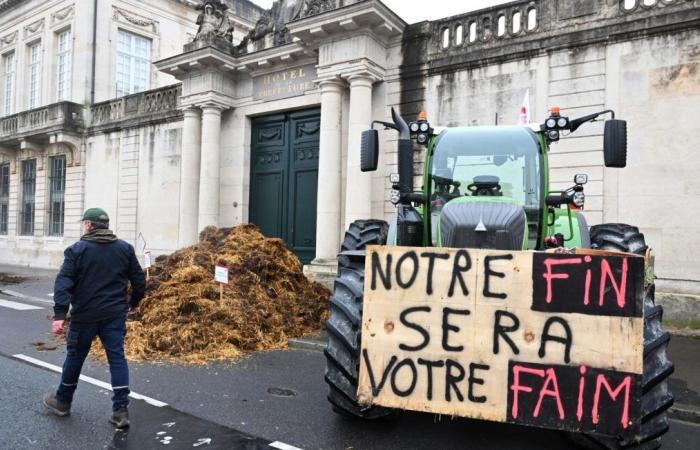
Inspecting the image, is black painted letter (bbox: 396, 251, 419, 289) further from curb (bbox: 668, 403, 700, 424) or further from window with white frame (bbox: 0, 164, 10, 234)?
window with white frame (bbox: 0, 164, 10, 234)

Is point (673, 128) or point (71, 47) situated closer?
point (673, 128)

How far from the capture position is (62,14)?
22.1 meters

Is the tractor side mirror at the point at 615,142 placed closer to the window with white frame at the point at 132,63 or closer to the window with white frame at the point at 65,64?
the window with white frame at the point at 132,63

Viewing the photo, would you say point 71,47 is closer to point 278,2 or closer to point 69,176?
point 69,176

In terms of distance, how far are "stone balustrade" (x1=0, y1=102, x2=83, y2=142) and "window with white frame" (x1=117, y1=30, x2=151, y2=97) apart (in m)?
2.90

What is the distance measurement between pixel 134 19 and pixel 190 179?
11.8 metres

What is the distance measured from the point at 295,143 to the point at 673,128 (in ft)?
27.6

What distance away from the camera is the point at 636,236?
616 cm

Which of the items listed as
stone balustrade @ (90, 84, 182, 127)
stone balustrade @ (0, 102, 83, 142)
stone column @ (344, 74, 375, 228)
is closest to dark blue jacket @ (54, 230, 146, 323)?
stone column @ (344, 74, 375, 228)

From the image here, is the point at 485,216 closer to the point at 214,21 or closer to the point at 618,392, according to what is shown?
the point at 618,392

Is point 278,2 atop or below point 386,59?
atop

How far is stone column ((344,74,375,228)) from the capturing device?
11312 mm

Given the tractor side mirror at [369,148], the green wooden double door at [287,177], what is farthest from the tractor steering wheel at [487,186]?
the green wooden double door at [287,177]

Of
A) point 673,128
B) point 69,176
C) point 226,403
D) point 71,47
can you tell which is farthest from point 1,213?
point 673,128
